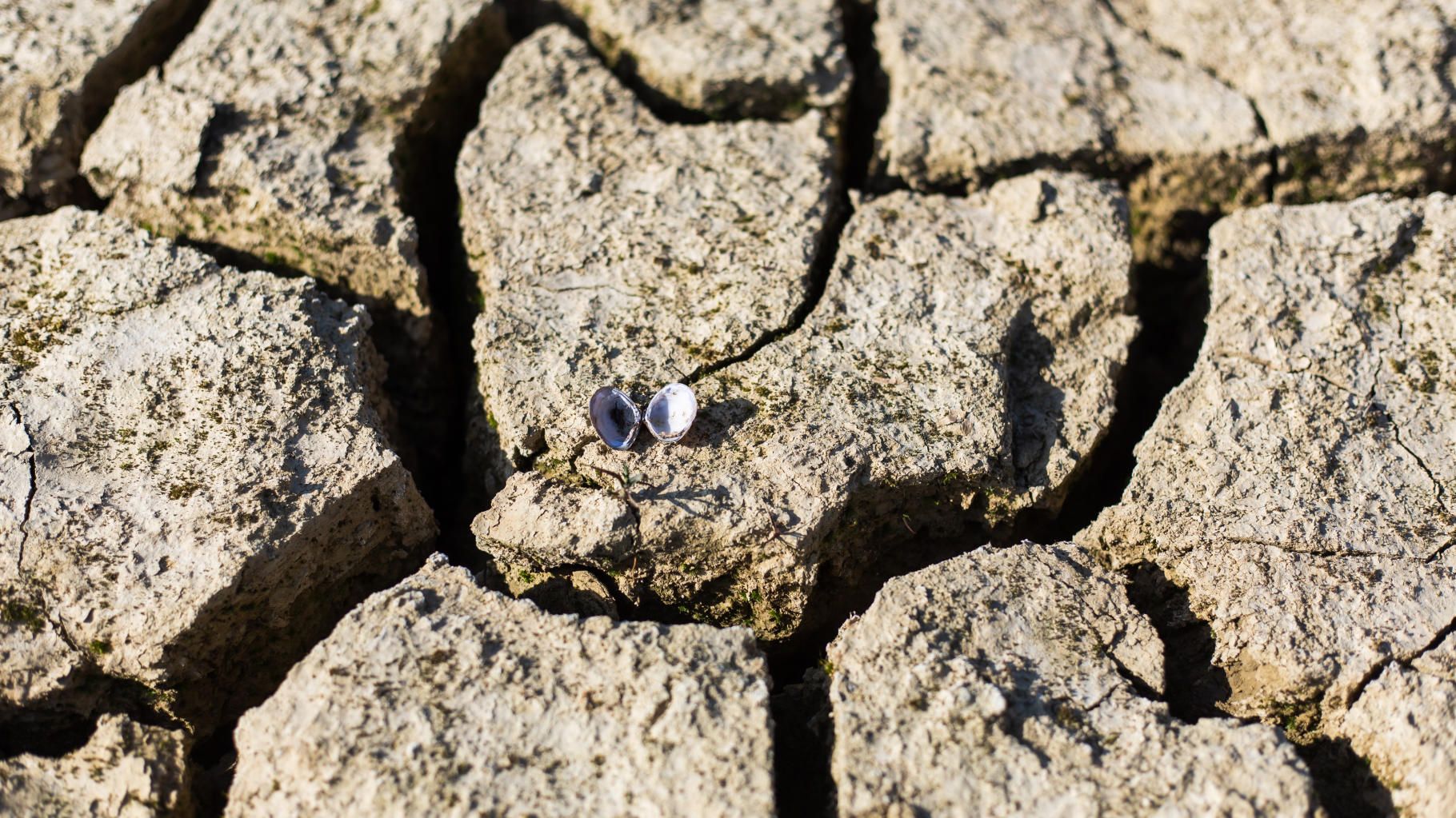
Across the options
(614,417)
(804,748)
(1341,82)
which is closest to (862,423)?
(614,417)

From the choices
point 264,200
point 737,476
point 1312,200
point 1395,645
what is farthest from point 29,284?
point 1312,200

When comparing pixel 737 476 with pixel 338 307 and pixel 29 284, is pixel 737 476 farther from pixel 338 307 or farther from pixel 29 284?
pixel 29 284

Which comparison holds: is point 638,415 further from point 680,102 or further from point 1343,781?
point 1343,781

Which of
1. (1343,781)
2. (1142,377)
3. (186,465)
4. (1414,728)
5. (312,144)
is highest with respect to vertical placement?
(312,144)

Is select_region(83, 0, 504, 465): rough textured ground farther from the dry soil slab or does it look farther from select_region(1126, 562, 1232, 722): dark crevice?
select_region(1126, 562, 1232, 722): dark crevice

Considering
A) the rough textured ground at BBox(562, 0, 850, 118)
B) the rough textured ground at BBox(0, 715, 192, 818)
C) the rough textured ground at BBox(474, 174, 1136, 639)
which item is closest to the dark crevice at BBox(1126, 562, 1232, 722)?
the rough textured ground at BBox(474, 174, 1136, 639)
